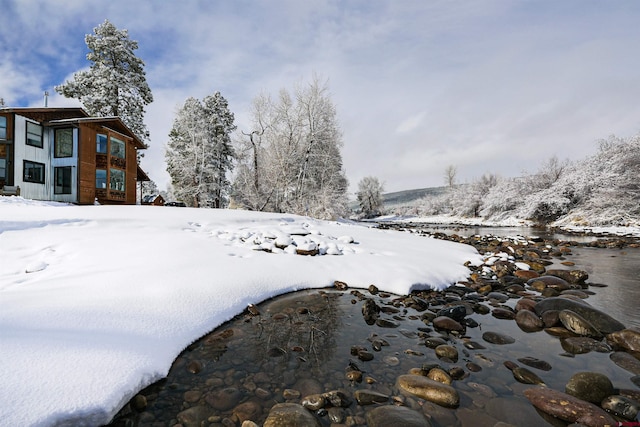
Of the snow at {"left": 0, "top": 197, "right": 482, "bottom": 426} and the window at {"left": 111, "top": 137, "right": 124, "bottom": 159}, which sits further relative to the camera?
the window at {"left": 111, "top": 137, "right": 124, "bottom": 159}

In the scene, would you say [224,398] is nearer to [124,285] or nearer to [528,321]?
[124,285]

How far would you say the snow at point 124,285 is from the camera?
2.05m

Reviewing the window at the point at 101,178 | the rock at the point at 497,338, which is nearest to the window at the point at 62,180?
the window at the point at 101,178

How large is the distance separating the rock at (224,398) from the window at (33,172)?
21.0 metres

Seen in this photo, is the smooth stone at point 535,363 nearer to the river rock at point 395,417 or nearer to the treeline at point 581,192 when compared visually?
the river rock at point 395,417

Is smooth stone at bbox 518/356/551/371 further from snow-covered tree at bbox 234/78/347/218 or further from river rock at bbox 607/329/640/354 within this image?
snow-covered tree at bbox 234/78/347/218

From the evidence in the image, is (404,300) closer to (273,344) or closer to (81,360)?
(273,344)

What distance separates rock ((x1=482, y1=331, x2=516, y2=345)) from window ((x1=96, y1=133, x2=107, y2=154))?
2230 centimetres

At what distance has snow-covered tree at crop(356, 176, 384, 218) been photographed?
188 feet

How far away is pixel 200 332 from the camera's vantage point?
340 cm

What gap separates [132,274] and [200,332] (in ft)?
6.18

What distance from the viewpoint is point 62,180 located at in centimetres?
1664

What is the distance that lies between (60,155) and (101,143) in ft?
7.30

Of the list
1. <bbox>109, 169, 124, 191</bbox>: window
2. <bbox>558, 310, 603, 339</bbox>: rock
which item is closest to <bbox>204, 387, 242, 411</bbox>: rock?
<bbox>558, 310, 603, 339</bbox>: rock
